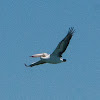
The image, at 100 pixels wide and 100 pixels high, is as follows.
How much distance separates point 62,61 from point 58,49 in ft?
4.91

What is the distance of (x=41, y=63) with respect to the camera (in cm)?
7494

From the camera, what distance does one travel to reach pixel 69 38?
224 feet

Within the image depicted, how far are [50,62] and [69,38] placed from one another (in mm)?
Answer: 4687

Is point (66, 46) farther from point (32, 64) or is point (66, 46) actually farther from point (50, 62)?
point (32, 64)

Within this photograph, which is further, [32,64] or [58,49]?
[32,64]

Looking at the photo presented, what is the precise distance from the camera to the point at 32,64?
75.9m

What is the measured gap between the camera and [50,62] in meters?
71.3

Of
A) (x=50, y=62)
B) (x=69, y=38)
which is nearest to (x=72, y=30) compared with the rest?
(x=69, y=38)

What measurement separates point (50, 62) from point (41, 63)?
12.5ft

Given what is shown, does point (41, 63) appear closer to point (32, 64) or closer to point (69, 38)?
point (32, 64)

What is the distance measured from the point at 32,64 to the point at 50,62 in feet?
16.8

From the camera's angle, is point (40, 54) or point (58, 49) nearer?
point (58, 49)

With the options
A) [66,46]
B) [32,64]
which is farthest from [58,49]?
[32,64]

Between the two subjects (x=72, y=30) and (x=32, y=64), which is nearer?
(x=72, y=30)
